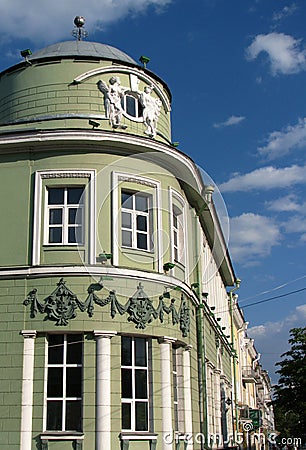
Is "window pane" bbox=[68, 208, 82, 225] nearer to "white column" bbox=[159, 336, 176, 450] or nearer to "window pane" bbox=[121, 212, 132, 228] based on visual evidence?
"window pane" bbox=[121, 212, 132, 228]

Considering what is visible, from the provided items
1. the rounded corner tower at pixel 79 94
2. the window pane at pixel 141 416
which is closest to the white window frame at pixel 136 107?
the rounded corner tower at pixel 79 94

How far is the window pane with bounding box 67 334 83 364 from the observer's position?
58.1 feet

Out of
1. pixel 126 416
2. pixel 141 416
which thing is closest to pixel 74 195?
pixel 126 416

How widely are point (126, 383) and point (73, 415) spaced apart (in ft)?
5.47

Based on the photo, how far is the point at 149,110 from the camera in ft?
69.1

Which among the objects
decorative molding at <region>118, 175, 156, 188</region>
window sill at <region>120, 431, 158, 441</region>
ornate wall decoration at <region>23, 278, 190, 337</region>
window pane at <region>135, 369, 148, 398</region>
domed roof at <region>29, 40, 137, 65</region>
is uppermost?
domed roof at <region>29, 40, 137, 65</region>

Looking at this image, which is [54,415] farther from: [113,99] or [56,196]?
[113,99]

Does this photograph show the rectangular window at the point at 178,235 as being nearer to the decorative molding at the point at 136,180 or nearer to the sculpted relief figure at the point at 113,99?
the decorative molding at the point at 136,180

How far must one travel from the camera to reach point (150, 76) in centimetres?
2181

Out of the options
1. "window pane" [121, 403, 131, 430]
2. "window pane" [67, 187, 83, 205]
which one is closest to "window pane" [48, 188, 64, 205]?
"window pane" [67, 187, 83, 205]

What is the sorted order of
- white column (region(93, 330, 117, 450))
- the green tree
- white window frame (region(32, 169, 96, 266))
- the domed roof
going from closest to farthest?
white column (region(93, 330, 117, 450)) → white window frame (region(32, 169, 96, 266)) → the domed roof → the green tree

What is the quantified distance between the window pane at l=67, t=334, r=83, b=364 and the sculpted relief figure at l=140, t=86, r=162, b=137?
6.88m

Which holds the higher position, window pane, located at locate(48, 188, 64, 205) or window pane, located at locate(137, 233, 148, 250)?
window pane, located at locate(48, 188, 64, 205)

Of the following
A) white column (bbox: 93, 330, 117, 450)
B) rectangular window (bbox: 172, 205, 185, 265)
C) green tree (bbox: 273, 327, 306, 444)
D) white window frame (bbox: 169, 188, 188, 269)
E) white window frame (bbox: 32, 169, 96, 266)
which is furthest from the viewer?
green tree (bbox: 273, 327, 306, 444)
